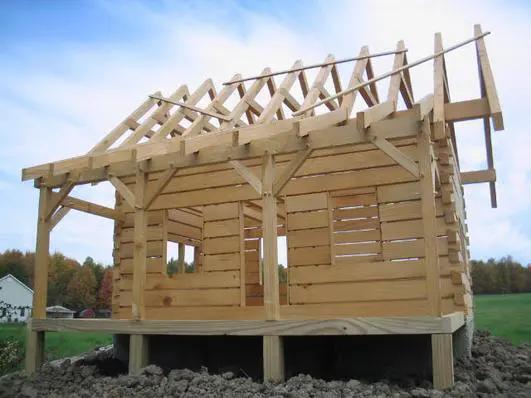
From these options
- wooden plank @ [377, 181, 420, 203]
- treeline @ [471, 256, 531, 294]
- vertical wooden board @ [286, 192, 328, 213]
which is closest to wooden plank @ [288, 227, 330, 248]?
vertical wooden board @ [286, 192, 328, 213]

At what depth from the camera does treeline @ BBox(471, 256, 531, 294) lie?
70.0 ft

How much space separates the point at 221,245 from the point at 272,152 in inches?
103

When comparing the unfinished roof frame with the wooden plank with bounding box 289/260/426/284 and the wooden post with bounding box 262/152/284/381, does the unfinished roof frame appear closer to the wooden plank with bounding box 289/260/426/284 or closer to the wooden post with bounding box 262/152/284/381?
the wooden post with bounding box 262/152/284/381

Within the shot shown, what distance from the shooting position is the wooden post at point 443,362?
20.5 ft

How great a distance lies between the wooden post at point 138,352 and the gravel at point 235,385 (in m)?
0.57

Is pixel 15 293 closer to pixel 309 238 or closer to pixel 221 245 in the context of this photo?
pixel 221 245

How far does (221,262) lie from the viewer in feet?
31.2

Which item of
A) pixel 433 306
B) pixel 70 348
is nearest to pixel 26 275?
pixel 70 348

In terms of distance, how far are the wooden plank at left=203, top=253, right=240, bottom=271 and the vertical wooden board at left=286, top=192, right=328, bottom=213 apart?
1289 mm

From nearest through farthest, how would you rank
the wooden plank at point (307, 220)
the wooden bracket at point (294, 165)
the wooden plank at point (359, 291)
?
1. the wooden bracket at point (294, 165)
2. the wooden plank at point (359, 291)
3. the wooden plank at point (307, 220)

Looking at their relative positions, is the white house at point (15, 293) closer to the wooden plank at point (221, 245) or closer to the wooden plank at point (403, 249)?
the wooden plank at point (221, 245)

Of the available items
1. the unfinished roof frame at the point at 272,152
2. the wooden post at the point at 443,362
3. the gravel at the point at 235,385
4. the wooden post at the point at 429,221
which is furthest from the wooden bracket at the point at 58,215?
the wooden post at the point at 443,362

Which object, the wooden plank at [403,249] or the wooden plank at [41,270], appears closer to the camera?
the wooden plank at [403,249]

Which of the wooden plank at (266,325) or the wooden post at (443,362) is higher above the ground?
the wooden plank at (266,325)
